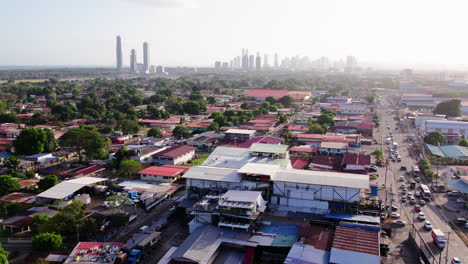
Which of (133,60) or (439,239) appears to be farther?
(133,60)

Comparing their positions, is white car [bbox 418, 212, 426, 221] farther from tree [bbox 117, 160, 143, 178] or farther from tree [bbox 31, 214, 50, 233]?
tree [bbox 31, 214, 50, 233]

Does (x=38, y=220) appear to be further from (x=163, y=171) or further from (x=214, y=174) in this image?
(x=163, y=171)

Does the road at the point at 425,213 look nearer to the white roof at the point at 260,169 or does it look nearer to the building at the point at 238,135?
the white roof at the point at 260,169

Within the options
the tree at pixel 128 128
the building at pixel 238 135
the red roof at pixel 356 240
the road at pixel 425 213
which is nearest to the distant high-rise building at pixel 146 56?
the tree at pixel 128 128

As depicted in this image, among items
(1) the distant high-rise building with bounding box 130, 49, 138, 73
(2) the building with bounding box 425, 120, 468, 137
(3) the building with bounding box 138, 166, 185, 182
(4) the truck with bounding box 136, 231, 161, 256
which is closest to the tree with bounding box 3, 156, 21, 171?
(3) the building with bounding box 138, 166, 185, 182

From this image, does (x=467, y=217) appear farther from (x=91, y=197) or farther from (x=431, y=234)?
(x=91, y=197)

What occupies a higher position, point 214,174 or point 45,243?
point 214,174

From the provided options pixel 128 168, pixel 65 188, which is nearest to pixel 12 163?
pixel 65 188

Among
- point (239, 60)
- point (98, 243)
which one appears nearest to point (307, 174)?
point (98, 243)
